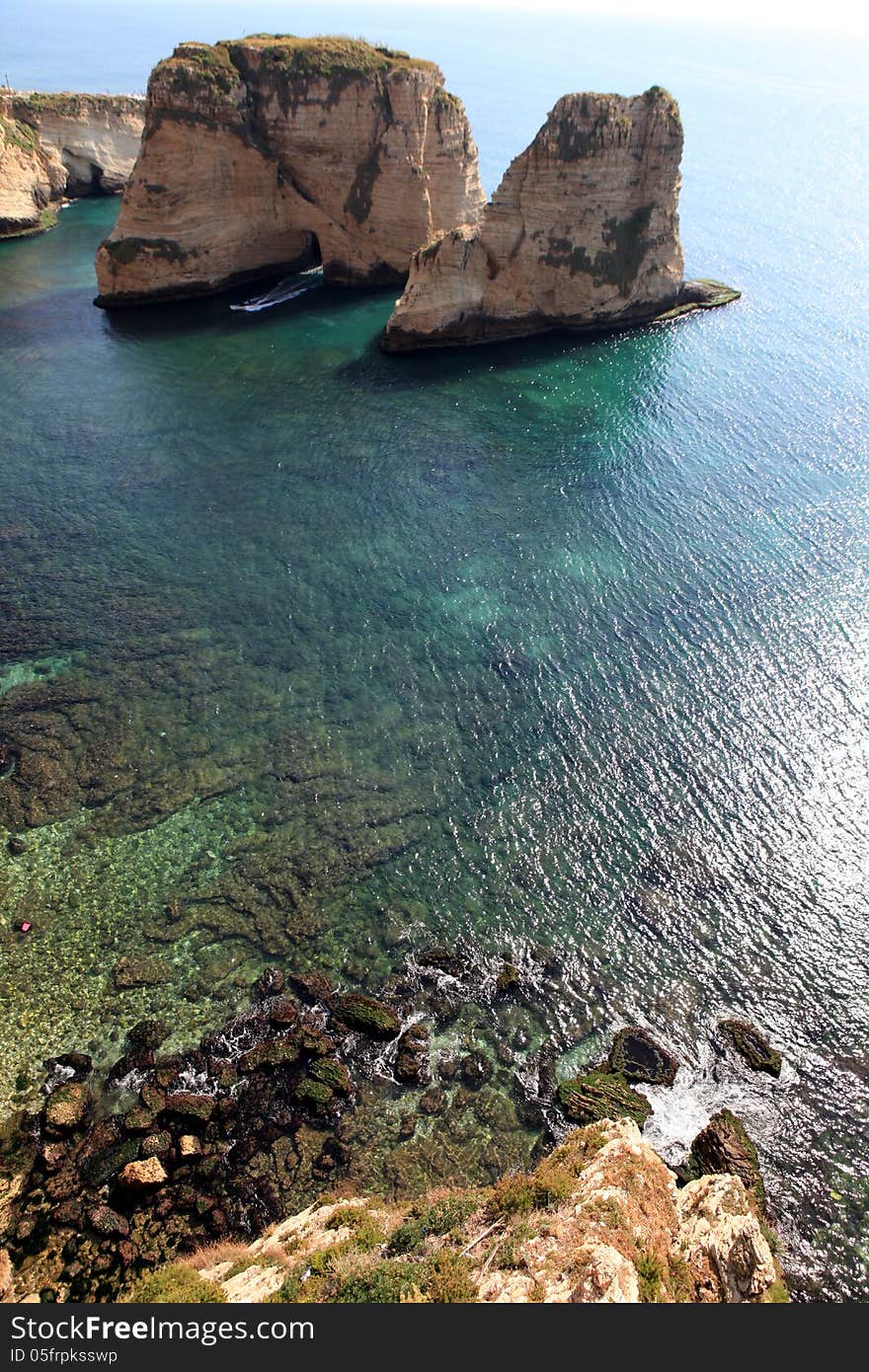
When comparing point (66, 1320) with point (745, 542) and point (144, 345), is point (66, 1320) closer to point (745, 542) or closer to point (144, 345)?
point (745, 542)

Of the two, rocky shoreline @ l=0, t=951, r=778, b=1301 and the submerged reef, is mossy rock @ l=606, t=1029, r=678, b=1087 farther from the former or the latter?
the submerged reef

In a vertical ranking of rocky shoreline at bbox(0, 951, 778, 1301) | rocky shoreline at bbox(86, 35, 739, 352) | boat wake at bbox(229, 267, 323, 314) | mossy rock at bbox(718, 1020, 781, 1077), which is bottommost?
rocky shoreline at bbox(0, 951, 778, 1301)

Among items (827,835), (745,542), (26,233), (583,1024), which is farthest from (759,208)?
(583,1024)

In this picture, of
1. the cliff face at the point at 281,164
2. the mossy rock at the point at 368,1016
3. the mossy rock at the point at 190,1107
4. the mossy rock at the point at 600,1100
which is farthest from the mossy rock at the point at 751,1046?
the cliff face at the point at 281,164

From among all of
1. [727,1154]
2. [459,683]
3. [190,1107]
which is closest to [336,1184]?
[190,1107]

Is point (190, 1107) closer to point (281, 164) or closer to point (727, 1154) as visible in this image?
point (727, 1154)

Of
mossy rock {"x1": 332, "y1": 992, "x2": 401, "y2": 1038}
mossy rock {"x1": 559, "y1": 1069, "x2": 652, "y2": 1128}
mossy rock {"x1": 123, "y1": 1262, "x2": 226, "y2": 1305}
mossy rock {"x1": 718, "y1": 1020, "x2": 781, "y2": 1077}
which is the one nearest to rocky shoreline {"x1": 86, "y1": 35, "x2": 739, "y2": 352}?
mossy rock {"x1": 332, "y1": 992, "x2": 401, "y2": 1038}
